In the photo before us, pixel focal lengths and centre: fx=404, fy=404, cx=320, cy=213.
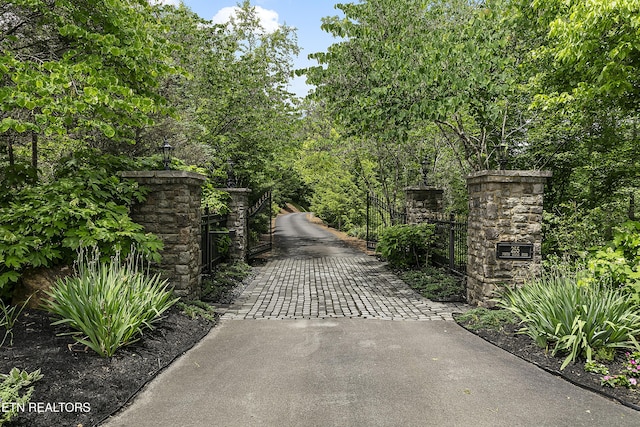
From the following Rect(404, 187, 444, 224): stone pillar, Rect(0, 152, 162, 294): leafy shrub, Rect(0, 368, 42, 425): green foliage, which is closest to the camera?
Rect(0, 368, 42, 425): green foliage

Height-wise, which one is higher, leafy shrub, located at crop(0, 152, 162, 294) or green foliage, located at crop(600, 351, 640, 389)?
leafy shrub, located at crop(0, 152, 162, 294)

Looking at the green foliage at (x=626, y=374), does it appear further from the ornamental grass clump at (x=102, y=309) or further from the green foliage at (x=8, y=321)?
the green foliage at (x=8, y=321)

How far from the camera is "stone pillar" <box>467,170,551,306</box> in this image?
6.28 metres

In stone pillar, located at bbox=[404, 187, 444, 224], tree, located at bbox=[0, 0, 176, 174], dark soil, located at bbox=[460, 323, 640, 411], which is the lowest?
dark soil, located at bbox=[460, 323, 640, 411]

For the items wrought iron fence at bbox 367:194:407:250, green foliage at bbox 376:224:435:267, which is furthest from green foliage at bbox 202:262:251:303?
wrought iron fence at bbox 367:194:407:250

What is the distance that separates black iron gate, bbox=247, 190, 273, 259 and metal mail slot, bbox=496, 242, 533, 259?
7311 mm

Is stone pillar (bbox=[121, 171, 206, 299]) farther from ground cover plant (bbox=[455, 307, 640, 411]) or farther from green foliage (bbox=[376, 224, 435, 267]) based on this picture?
green foliage (bbox=[376, 224, 435, 267])

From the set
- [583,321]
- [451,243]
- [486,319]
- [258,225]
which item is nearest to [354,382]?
[583,321]

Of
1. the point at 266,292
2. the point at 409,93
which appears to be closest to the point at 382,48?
the point at 409,93

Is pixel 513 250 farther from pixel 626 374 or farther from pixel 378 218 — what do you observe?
pixel 378 218

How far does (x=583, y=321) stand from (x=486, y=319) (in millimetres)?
1537

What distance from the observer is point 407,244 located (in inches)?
390

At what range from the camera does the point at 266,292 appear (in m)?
8.05

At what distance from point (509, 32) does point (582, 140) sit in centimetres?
275
